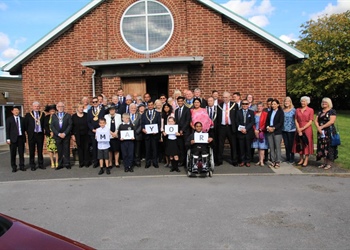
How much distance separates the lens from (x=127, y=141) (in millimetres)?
8930

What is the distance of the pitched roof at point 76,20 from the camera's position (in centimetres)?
1105

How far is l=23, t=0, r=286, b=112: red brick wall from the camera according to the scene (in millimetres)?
11430

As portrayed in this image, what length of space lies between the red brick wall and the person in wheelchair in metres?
3.30

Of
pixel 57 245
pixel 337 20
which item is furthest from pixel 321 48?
pixel 57 245

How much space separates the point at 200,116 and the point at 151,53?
14.0 feet

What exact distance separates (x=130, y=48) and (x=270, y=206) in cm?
811

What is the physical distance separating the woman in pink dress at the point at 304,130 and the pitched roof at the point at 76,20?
2.90 metres

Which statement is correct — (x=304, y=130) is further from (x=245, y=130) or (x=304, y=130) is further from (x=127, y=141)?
(x=127, y=141)

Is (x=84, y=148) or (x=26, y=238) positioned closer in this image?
(x=26, y=238)

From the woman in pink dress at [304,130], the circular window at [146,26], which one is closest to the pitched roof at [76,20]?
the circular window at [146,26]

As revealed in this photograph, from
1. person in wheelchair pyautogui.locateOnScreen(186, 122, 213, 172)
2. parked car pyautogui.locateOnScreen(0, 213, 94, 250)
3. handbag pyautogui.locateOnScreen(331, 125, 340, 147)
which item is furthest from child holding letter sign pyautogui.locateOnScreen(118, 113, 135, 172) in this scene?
parked car pyautogui.locateOnScreen(0, 213, 94, 250)

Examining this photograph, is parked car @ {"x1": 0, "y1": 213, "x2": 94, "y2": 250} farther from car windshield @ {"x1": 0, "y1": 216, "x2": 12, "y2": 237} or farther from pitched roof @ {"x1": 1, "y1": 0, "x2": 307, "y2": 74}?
pitched roof @ {"x1": 1, "y1": 0, "x2": 307, "y2": 74}

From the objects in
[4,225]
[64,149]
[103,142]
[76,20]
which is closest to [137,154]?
[103,142]

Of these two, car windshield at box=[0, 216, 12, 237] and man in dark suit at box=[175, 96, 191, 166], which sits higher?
man in dark suit at box=[175, 96, 191, 166]
